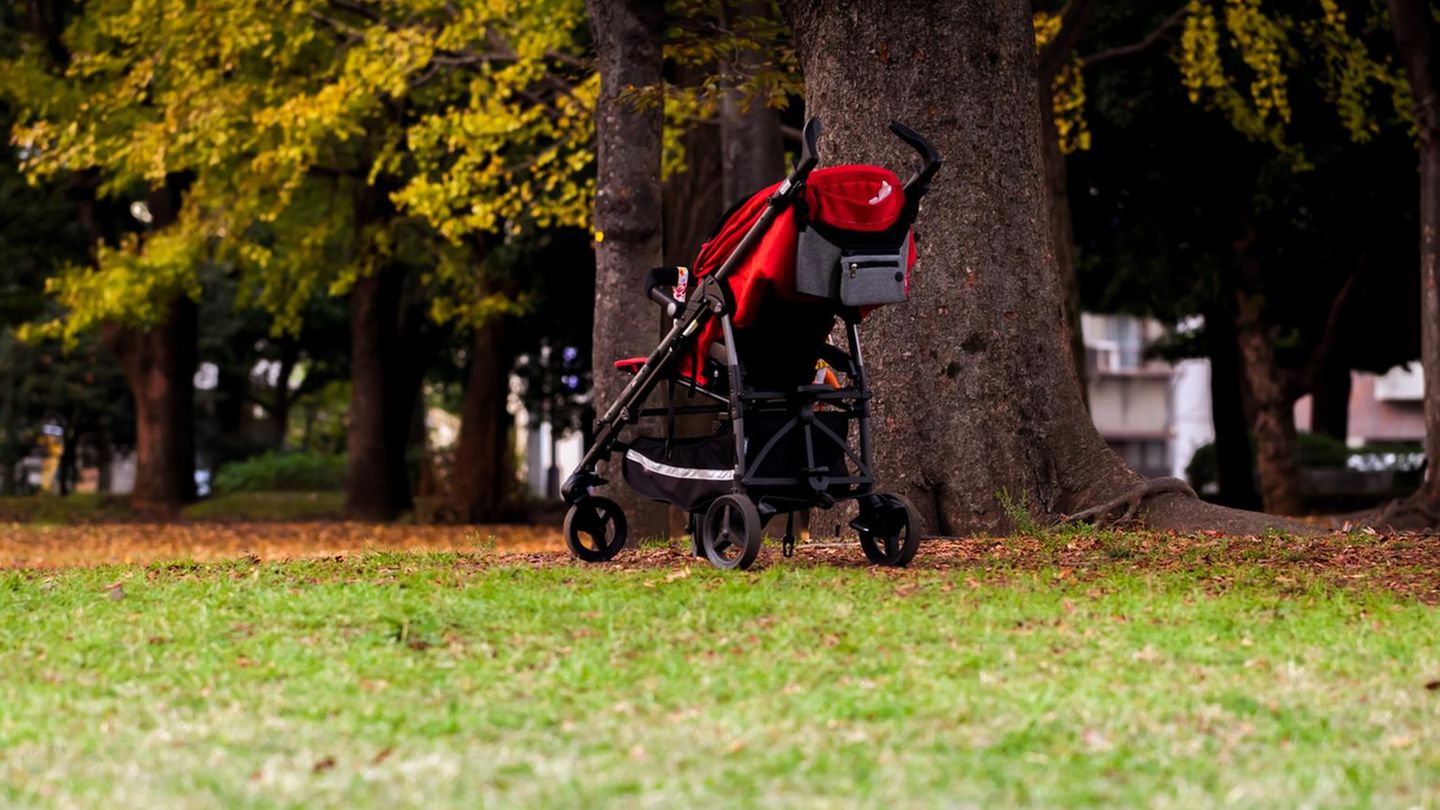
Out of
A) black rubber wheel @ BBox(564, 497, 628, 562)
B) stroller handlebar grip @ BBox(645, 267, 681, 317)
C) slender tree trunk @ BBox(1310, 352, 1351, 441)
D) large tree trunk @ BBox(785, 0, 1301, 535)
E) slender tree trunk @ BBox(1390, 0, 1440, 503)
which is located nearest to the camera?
stroller handlebar grip @ BBox(645, 267, 681, 317)

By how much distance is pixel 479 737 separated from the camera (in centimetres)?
570

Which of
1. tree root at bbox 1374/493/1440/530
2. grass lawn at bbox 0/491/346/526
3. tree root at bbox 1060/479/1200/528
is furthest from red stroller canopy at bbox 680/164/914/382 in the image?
grass lawn at bbox 0/491/346/526

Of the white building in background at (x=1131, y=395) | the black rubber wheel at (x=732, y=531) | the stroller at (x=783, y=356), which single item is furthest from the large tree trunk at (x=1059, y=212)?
the white building in background at (x=1131, y=395)

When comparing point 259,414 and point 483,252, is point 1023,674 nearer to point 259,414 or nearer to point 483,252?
point 483,252

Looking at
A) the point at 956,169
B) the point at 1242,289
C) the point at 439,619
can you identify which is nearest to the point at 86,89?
the point at 1242,289

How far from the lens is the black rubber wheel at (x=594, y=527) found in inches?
391

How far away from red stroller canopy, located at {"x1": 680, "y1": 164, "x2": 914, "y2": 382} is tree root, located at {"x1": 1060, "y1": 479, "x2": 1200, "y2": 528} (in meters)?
2.79

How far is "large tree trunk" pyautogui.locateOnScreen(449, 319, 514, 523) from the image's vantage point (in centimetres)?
2761

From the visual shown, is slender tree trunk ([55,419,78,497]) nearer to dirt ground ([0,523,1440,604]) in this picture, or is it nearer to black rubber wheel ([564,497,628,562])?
dirt ground ([0,523,1440,604])

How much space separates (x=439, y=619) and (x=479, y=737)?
185 centimetres

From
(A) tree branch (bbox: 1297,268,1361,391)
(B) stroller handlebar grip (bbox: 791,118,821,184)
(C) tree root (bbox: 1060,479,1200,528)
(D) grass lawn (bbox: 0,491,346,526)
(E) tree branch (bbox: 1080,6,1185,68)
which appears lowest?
(D) grass lawn (bbox: 0,491,346,526)

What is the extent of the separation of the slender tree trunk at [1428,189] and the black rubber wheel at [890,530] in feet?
30.9

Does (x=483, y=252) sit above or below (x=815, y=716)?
above

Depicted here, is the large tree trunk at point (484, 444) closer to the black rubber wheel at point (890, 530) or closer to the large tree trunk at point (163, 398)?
the large tree trunk at point (163, 398)
